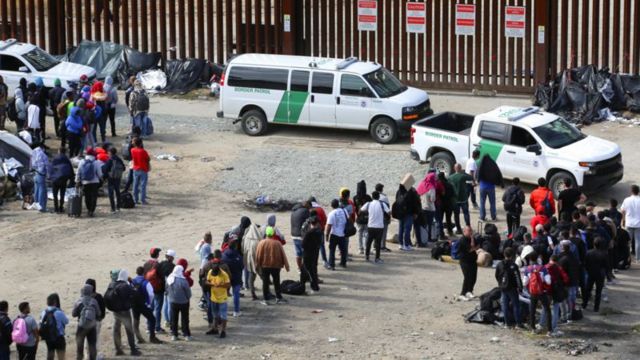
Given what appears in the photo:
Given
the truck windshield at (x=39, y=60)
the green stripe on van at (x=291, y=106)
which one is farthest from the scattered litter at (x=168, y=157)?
the truck windshield at (x=39, y=60)

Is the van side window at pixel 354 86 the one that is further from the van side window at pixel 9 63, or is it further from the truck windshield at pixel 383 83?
the van side window at pixel 9 63

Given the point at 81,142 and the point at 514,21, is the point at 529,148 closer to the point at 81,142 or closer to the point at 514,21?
the point at 514,21

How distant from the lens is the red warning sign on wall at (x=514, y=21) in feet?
115

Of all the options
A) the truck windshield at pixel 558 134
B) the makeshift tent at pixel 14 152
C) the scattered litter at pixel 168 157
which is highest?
the truck windshield at pixel 558 134

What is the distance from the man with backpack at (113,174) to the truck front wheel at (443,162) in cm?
647

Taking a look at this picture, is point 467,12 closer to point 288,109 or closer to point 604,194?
point 288,109

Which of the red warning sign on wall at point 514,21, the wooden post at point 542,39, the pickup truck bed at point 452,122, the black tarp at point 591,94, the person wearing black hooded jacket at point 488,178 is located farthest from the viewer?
the red warning sign on wall at point 514,21

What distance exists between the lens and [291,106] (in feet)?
106

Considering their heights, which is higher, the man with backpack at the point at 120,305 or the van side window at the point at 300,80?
the van side window at the point at 300,80

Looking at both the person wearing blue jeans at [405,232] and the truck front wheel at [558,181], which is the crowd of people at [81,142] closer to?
the person wearing blue jeans at [405,232]

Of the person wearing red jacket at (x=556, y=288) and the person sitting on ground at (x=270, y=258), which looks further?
the person sitting on ground at (x=270, y=258)

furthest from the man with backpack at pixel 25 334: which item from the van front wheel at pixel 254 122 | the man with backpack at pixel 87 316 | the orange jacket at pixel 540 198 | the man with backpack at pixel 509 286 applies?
the van front wheel at pixel 254 122

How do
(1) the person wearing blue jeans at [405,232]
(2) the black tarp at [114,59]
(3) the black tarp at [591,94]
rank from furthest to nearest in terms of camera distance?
(2) the black tarp at [114,59] → (3) the black tarp at [591,94] → (1) the person wearing blue jeans at [405,232]

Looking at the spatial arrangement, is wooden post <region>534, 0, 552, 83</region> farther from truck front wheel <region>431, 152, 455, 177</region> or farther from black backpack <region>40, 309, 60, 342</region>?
black backpack <region>40, 309, 60, 342</region>
